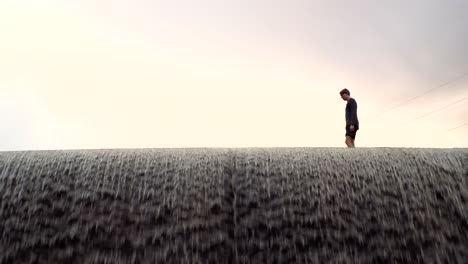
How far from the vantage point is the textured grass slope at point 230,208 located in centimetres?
191

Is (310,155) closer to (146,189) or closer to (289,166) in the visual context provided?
(289,166)

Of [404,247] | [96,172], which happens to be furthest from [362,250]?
[96,172]

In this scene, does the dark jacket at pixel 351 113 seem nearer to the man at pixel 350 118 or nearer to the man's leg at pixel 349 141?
the man at pixel 350 118

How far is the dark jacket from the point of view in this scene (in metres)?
6.21

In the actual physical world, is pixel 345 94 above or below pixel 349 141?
above

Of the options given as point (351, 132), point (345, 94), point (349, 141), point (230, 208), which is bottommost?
point (349, 141)

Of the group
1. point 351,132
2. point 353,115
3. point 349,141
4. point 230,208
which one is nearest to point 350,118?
point 353,115

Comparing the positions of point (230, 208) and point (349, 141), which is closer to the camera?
point (230, 208)

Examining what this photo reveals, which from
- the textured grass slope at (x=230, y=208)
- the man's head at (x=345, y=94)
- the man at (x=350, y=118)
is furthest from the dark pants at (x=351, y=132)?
the textured grass slope at (x=230, y=208)

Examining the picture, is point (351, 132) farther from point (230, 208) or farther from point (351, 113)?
point (230, 208)

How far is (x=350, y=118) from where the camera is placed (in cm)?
623

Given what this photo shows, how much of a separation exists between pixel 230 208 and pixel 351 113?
457 cm

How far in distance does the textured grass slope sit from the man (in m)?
3.87

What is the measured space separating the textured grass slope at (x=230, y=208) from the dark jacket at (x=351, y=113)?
12.7ft
